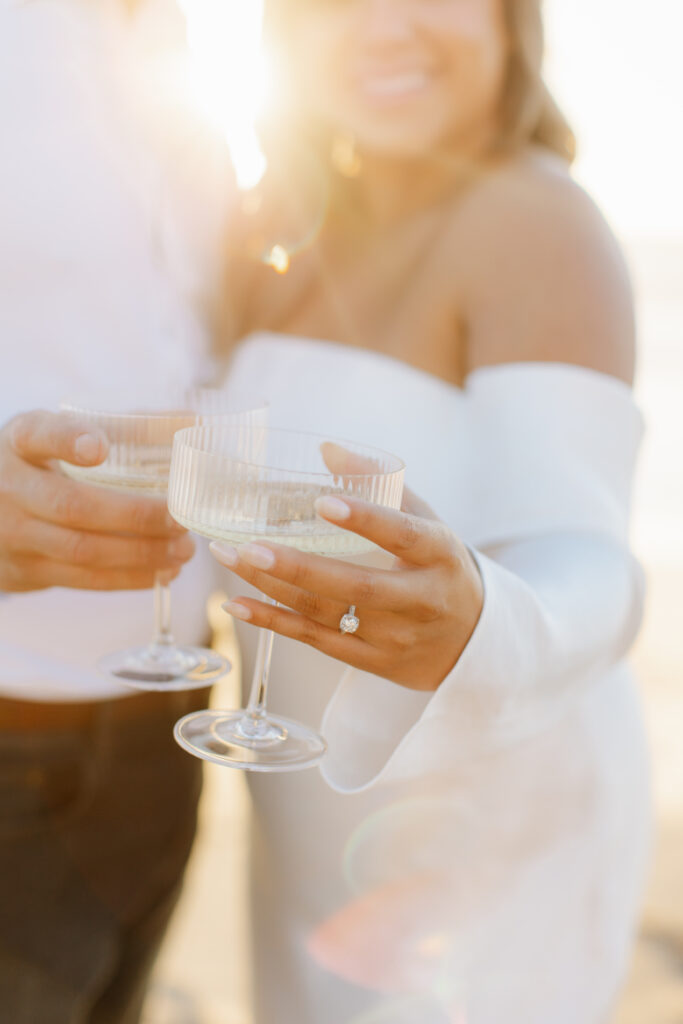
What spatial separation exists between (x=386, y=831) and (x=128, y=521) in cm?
83

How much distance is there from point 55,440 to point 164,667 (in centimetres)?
59

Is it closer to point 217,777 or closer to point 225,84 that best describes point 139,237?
point 225,84

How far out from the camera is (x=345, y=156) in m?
2.41

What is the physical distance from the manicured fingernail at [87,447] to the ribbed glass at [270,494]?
102mm

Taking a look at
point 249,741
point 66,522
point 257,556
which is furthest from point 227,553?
point 249,741

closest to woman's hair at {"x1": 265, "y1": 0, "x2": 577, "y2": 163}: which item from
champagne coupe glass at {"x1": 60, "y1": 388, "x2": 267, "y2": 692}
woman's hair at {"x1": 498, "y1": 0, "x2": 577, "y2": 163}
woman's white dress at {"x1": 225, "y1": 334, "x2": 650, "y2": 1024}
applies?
woman's hair at {"x1": 498, "y1": 0, "x2": 577, "y2": 163}

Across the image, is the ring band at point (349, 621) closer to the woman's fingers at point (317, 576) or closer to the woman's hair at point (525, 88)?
the woman's fingers at point (317, 576)

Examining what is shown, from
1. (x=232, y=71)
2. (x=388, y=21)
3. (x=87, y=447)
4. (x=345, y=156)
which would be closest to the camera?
(x=87, y=447)

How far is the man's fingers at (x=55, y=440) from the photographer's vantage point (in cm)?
120

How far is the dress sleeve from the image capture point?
136 centimetres

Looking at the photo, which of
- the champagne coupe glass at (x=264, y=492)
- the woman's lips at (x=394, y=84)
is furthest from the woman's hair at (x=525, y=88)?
the champagne coupe glass at (x=264, y=492)

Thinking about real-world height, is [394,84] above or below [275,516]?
above

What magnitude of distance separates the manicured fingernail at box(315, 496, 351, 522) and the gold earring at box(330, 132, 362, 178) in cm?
160

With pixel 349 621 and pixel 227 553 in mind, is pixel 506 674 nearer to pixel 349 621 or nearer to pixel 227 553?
pixel 349 621
